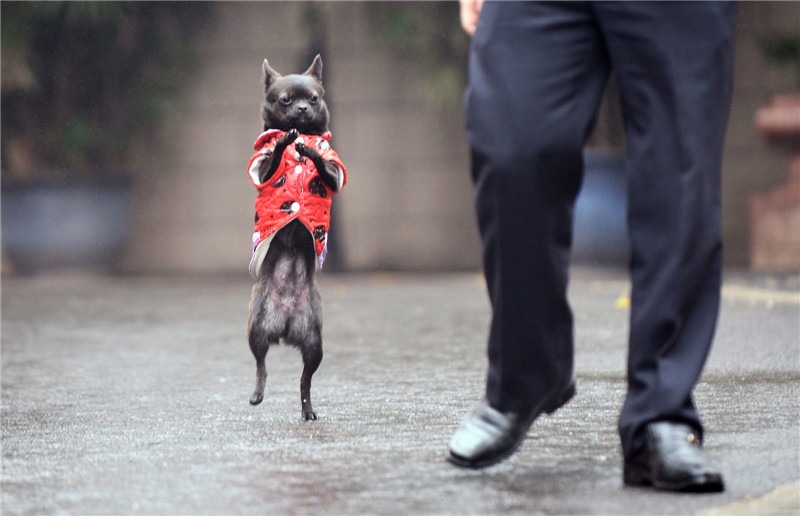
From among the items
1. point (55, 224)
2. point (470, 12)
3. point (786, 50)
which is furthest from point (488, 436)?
point (55, 224)

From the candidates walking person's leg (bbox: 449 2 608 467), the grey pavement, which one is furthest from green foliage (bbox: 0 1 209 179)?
walking person's leg (bbox: 449 2 608 467)

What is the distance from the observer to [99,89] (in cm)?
920

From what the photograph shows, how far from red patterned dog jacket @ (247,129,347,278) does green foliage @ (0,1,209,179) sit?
653 centimetres

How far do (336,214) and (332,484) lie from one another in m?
7.04

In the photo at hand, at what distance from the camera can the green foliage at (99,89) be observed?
8992 mm

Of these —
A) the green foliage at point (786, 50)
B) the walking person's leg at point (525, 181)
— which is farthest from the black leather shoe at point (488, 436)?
the green foliage at point (786, 50)

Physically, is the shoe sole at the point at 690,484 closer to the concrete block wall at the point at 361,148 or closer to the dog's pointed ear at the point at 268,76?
the dog's pointed ear at the point at 268,76

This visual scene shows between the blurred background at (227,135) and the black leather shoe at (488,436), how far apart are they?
665 cm

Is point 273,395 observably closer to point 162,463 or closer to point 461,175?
point 162,463

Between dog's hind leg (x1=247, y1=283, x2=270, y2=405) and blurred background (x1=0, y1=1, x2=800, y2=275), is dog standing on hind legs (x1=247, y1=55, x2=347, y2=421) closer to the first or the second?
dog's hind leg (x1=247, y1=283, x2=270, y2=405)

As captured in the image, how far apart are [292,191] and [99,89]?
694 centimetres

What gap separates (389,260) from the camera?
30.2 feet

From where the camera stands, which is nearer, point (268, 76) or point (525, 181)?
point (525, 181)

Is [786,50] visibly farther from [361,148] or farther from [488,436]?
[488,436]
